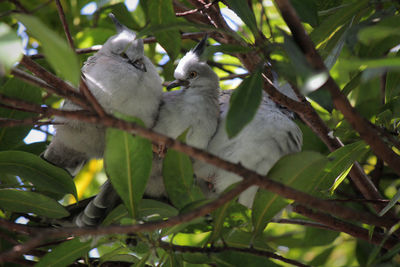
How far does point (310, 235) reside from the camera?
3.03m

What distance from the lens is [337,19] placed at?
1777 millimetres

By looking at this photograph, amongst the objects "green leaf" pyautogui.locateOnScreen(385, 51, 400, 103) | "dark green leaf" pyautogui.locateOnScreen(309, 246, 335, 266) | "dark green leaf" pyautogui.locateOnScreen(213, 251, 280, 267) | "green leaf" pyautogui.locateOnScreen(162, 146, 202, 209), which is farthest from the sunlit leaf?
"dark green leaf" pyautogui.locateOnScreen(309, 246, 335, 266)

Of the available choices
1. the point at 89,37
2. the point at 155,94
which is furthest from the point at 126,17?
the point at 155,94

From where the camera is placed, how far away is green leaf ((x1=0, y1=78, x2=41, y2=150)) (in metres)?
2.40

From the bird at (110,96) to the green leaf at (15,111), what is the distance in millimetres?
154

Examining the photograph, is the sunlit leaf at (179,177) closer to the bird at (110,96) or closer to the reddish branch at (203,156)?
the reddish branch at (203,156)

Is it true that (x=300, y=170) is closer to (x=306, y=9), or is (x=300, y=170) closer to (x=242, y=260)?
(x=242, y=260)

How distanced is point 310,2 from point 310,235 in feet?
5.67

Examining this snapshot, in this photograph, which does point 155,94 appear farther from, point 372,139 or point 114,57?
point 372,139

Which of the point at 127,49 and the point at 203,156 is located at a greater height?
the point at 127,49

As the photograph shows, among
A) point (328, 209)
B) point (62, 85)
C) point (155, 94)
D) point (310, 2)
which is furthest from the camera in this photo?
point (155, 94)

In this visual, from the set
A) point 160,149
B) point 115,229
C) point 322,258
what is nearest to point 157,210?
point 160,149

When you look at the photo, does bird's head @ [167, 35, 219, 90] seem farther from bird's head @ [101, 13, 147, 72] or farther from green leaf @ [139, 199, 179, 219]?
green leaf @ [139, 199, 179, 219]

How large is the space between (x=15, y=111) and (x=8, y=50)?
1572 mm
